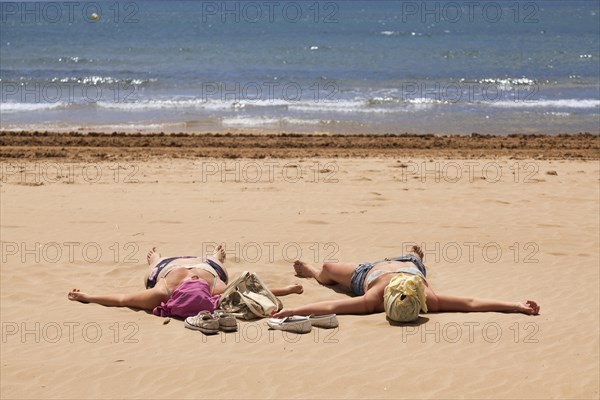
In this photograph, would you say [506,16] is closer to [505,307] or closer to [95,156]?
[95,156]

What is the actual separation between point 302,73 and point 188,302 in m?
23.5

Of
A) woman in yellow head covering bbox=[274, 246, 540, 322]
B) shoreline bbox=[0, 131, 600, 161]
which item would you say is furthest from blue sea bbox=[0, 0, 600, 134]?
woman in yellow head covering bbox=[274, 246, 540, 322]

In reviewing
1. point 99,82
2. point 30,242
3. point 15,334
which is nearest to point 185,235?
point 30,242

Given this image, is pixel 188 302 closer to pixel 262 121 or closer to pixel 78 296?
pixel 78 296

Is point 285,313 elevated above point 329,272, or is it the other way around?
point 329,272

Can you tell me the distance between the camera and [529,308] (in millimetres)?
7262

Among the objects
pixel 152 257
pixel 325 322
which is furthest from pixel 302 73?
pixel 325 322

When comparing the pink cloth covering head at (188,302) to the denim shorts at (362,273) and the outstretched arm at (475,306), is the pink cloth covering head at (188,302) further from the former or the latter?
the outstretched arm at (475,306)

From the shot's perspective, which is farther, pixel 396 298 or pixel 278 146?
pixel 278 146

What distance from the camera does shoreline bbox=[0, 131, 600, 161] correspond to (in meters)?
15.0

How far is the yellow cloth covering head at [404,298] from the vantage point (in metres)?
6.85

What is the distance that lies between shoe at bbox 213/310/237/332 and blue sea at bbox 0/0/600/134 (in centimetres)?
1283

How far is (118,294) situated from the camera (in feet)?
25.4

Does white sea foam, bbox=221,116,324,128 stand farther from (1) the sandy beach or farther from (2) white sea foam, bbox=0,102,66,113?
(2) white sea foam, bbox=0,102,66,113
